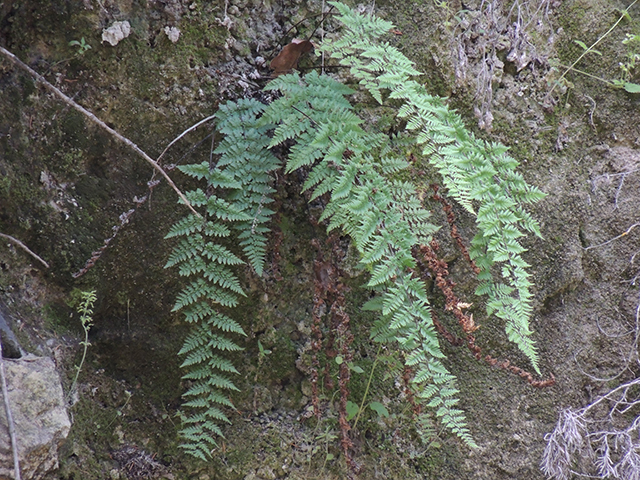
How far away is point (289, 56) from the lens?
2801 mm

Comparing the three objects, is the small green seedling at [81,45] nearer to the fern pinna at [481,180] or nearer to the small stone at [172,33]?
the small stone at [172,33]

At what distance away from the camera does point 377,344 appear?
Result: 9.57ft

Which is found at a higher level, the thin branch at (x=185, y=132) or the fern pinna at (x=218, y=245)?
the thin branch at (x=185, y=132)

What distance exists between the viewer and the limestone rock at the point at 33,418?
209 centimetres

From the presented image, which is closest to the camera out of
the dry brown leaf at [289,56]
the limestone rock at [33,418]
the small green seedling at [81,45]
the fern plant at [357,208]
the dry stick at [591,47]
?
the limestone rock at [33,418]

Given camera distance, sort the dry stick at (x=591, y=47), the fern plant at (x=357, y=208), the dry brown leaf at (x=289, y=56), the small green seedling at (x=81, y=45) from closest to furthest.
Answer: the fern plant at (x=357, y=208) → the small green seedling at (x=81, y=45) → the dry brown leaf at (x=289, y=56) → the dry stick at (x=591, y=47)

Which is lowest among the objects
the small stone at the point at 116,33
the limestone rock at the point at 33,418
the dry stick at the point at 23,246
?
the limestone rock at the point at 33,418

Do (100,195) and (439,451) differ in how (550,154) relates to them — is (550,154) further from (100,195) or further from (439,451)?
(100,195)

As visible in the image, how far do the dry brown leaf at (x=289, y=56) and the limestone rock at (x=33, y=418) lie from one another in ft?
6.08

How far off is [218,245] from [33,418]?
1.06 metres

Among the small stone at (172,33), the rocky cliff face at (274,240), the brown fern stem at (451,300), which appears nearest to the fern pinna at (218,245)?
the rocky cliff face at (274,240)

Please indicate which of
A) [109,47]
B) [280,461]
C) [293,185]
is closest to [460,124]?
[293,185]

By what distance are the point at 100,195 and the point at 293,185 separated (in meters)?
0.98

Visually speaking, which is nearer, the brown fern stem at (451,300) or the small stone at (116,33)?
the brown fern stem at (451,300)
